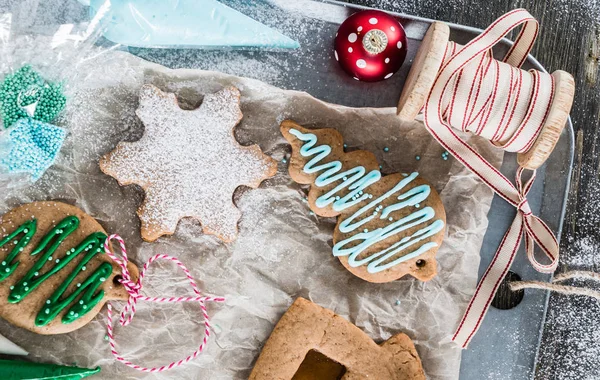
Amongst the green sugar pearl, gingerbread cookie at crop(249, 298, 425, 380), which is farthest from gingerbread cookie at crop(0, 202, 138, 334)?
gingerbread cookie at crop(249, 298, 425, 380)

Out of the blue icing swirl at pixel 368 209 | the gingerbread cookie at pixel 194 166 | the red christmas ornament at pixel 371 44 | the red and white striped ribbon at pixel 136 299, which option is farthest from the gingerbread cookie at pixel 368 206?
the red and white striped ribbon at pixel 136 299

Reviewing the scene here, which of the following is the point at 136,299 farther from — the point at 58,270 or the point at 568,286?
the point at 568,286

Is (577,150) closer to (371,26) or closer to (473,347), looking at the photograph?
(473,347)

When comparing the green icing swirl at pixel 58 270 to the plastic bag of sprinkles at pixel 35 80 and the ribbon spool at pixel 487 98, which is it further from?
the ribbon spool at pixel 487 98

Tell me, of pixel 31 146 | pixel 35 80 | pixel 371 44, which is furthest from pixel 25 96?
pixel 371 44

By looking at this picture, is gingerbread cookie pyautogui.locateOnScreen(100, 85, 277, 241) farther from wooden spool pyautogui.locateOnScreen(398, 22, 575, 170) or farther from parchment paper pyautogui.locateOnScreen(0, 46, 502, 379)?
wooden spool pyautogui.locateOnScreen(398, 22, 575, 170)
